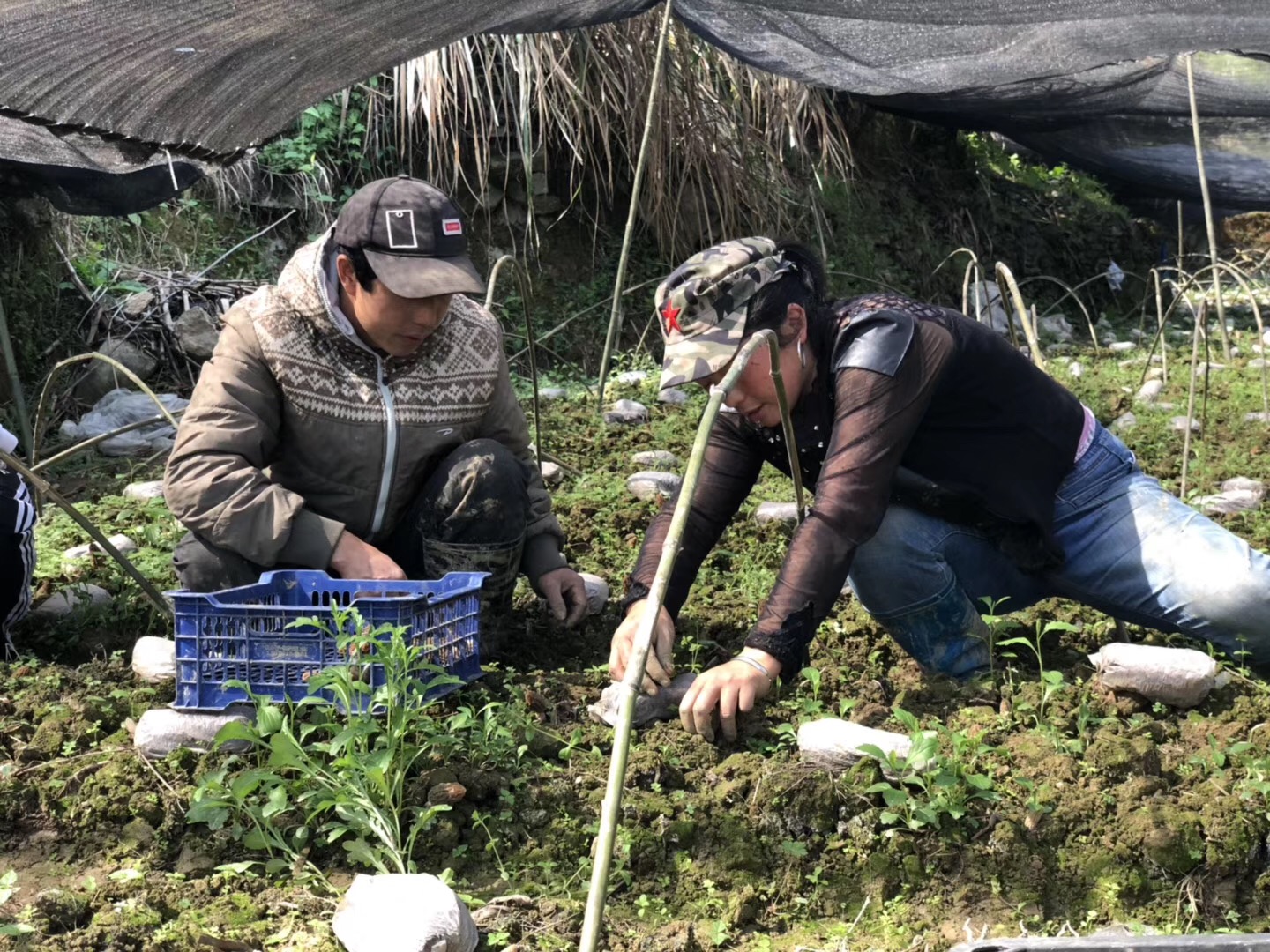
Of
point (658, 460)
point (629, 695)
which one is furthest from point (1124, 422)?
point (629, 695)

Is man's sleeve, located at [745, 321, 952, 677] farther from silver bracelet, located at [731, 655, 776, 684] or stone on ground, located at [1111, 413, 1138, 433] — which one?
stone on ground, located at [1111, 413, 1138, 433]

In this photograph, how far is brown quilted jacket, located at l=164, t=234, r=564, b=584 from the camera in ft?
8.52

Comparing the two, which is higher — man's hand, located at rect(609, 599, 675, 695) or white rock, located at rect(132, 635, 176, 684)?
man's hand, located at rect(609, 599, 675, 695)

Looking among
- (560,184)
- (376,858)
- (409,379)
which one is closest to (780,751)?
(376,858)

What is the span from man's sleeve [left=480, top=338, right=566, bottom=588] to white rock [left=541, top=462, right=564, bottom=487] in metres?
1.29

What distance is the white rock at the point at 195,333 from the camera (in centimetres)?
579

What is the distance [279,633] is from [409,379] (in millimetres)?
656

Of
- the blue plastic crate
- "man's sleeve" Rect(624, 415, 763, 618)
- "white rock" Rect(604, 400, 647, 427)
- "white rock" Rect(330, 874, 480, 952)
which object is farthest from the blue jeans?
"white rock" Rect(604, 400, 647, 427)

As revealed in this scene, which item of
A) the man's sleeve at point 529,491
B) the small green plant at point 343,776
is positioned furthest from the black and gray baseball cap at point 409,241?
the small green plant at point 343,776

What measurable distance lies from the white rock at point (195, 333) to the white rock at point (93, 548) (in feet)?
7.37

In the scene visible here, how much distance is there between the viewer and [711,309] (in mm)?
2295

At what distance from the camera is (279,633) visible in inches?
92.8

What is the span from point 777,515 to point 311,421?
1.57m

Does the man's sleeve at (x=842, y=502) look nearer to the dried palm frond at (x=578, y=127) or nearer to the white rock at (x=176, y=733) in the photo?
the white rock at (x=176, y=733)
